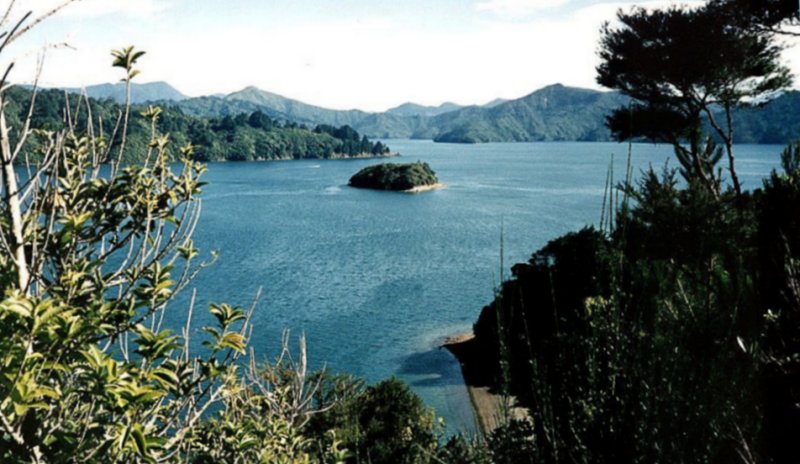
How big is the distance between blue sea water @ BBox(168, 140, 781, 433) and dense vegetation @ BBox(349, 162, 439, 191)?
3.18 meters

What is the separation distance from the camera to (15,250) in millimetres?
2842

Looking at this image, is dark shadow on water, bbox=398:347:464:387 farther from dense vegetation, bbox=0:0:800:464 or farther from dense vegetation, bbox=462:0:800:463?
dense vegetation, bbox=0:0:800:464

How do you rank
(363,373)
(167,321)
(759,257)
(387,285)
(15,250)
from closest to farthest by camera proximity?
(15,250)
(759,257)
(363,373)
(167,321)
(387,285)

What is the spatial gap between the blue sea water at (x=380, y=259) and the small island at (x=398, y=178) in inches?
119

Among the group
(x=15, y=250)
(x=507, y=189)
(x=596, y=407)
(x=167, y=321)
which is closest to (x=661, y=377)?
(x=596, y=407)

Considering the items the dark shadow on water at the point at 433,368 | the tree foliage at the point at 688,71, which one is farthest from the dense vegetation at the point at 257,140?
the tree foliage at the point at 688,71

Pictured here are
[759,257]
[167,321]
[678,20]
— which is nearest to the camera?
[759,257]

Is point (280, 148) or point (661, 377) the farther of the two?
point (280, 148)

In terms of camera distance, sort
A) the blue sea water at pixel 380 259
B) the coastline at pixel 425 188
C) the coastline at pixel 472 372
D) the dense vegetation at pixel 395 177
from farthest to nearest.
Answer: the dense vegetation at pixel 395 177 < the coastline at pixel 425 188 < the blue sea water at pixel 380 259 < the coastline at pixel 472 372

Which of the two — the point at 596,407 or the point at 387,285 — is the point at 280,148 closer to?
the point at 387,285

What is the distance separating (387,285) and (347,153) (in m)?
122

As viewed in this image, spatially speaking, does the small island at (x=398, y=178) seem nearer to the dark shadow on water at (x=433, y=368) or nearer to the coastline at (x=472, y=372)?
the coastline at (x=472, y=372)

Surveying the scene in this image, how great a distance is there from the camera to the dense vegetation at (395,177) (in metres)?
91.0

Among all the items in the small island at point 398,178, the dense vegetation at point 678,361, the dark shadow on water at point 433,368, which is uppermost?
the dense vegetation at point 678,361
